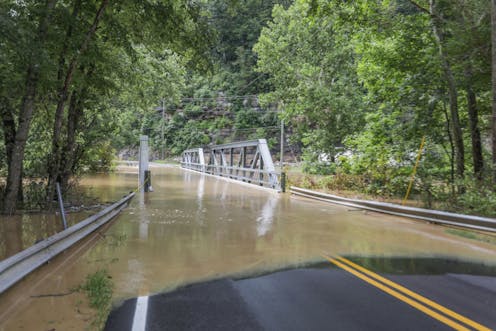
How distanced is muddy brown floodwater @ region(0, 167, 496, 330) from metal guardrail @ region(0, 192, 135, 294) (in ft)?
A: 0.50

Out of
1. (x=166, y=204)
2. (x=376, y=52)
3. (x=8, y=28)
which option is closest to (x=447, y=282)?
(x=8, y=28)

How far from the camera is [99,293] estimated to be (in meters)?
4.64

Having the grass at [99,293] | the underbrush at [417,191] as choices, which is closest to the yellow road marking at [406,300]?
the grass at [99,293]

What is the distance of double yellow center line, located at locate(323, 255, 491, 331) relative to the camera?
3.85 meters

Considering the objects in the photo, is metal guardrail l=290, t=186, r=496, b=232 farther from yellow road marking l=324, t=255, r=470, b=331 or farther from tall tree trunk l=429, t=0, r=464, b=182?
yellow road marking l=324, t=255, r=470, b=331

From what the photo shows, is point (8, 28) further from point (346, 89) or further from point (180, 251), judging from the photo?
point (346, 89)

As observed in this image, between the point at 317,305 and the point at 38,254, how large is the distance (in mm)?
4101

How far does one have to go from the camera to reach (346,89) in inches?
1023

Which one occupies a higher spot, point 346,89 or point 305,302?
point 346,89

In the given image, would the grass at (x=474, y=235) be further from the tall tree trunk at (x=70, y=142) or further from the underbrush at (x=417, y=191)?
the tall tree trunk at (x=70, y=142)

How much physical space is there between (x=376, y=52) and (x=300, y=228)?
868cm

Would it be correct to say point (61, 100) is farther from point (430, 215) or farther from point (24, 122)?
point (430, 215)

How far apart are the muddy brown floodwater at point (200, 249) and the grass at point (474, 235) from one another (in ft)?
0.91

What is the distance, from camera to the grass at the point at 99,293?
3938 millimetres
